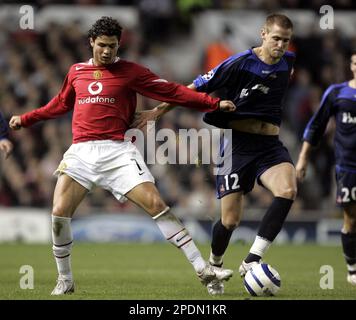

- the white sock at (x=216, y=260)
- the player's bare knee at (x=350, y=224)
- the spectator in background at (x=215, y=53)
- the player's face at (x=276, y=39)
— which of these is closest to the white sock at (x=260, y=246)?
the white sock at (x=216, y=260)

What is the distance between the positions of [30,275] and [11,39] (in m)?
11.6

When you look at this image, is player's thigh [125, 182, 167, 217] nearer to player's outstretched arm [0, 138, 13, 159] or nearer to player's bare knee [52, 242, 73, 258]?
player's bare knee [52, 242, 73, 258]

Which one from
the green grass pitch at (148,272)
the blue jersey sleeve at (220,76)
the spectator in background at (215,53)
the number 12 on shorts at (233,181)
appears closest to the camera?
the green grass pitch at (148,272)

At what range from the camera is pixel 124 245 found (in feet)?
57.5

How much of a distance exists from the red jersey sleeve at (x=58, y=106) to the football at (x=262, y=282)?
2.44 metres

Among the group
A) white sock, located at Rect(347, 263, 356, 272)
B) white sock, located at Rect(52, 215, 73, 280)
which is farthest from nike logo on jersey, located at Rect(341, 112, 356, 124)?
white sock, located at Rect(52, 215, 73, 280)

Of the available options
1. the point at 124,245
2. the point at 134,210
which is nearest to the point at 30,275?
the point at 124,245

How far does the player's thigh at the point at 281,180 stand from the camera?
9211 mm

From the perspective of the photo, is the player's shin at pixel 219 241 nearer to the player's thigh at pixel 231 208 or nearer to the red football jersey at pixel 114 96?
the player's thigh at pixel 231 208

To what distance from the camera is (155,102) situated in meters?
20.3

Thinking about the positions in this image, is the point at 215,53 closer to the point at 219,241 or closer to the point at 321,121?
the point at 321,121

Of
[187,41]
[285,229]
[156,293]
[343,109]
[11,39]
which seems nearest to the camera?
[156,293]

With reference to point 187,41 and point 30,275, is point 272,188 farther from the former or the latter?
point 187,41

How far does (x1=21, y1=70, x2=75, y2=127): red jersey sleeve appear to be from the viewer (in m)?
9.17
